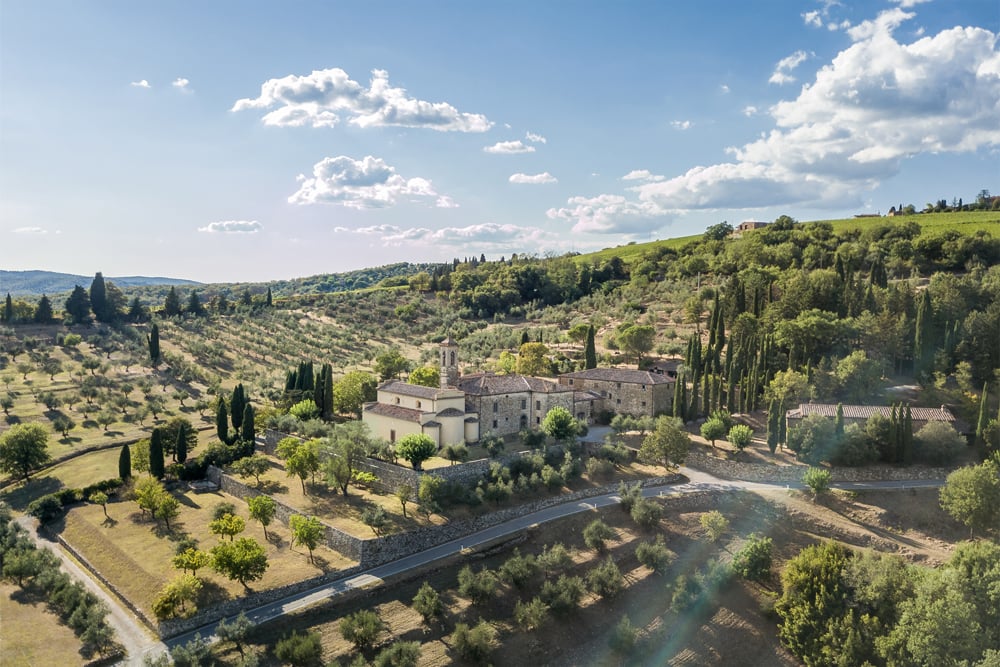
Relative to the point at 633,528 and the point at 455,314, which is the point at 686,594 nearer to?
the point at 633,528

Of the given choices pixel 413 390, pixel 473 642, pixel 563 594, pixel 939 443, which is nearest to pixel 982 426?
pixel 939 443

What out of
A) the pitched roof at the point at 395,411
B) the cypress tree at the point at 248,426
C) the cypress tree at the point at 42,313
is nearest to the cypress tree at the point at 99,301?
the cypress tree at the point at 42,313

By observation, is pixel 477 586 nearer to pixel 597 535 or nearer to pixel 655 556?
pixel 597 535

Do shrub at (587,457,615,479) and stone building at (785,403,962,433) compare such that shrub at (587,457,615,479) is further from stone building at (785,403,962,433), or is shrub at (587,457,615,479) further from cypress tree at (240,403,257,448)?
cypress tree at (240,403,257,448)

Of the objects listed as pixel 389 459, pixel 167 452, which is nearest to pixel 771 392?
pixel 389 459

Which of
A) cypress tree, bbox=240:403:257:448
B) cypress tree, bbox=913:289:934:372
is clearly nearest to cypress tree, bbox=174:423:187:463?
cypress tree, bbox=240:403:257:448
